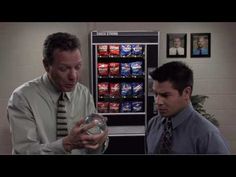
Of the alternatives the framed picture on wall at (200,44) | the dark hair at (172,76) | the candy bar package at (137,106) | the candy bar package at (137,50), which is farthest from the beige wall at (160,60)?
the dark hair at (172,76)

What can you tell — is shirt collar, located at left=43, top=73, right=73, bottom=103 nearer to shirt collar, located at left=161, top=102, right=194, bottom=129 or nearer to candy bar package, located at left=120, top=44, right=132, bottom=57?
shirt collar, located at left=161, top=102, right=194, bottom=129

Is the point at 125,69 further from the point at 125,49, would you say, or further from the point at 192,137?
the point at 192,137

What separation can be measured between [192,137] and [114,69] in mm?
2224

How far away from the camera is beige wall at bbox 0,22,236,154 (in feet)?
11.9

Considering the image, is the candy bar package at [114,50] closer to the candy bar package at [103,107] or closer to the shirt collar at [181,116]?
the candy bar package at [103,107]

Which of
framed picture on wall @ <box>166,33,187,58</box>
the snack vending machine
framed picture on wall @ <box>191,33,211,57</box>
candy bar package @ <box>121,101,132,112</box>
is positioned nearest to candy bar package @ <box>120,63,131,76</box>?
the snack vending machine

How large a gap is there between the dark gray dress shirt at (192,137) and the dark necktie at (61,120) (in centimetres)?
40

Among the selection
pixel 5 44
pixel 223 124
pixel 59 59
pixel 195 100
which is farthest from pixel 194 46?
pixel 59 59

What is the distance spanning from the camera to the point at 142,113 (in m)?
3.73

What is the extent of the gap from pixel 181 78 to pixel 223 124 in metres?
2.00

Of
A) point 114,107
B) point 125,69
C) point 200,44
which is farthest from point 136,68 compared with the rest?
point 200,44

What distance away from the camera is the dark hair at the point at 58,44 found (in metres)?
1.69

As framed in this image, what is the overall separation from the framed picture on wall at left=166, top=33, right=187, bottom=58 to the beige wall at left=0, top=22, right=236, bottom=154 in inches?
1.6
